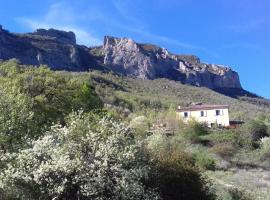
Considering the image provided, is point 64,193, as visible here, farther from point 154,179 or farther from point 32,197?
point 154,179

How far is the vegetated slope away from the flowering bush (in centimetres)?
8752

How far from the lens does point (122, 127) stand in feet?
76.8

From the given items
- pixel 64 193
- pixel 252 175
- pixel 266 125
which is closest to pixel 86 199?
pixel 64 193

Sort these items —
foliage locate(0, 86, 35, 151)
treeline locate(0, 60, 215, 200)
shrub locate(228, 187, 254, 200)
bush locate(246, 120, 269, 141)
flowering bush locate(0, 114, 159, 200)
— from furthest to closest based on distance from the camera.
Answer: bush locate(246, 120, 269, 141) → shrub locate(228, 187, 254, 200) → foliage locate(0, 86, 35, 151) → treeline locate(0, 60, 215, 200) → flowering bush locate(0, 114, 159, 200)

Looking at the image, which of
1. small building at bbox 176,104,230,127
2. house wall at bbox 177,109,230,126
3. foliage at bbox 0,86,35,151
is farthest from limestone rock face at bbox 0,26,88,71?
foliage at bbox 0,86,35,151

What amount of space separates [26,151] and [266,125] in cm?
6821

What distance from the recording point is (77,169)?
2077 cm

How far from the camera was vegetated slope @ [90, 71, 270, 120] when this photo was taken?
395ft

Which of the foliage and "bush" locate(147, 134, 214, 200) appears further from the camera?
the foliage

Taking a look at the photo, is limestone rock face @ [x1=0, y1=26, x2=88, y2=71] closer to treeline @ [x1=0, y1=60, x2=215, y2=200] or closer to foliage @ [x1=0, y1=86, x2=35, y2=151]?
foliage @ [x1=0, y1=86, x2=35, y2=151]

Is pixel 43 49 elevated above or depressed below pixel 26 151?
above

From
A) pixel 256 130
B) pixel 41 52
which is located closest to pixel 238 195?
pixel 256 130

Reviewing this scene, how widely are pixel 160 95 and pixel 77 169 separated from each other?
127891mm

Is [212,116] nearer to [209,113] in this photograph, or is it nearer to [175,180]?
[209,113]
